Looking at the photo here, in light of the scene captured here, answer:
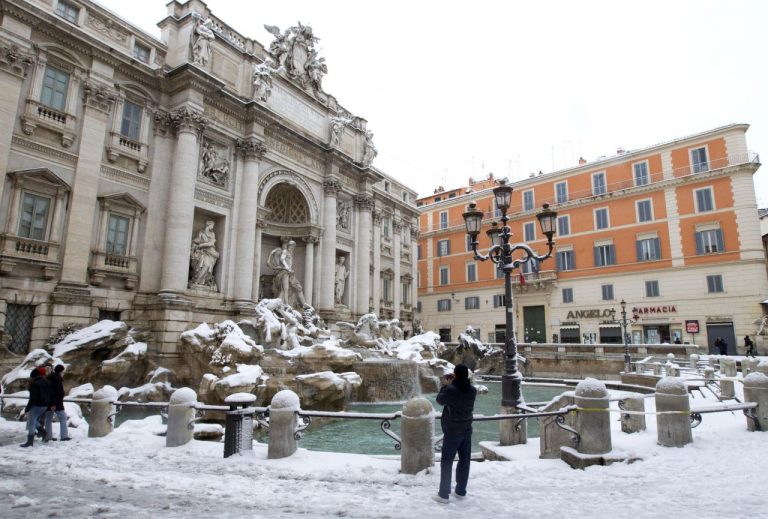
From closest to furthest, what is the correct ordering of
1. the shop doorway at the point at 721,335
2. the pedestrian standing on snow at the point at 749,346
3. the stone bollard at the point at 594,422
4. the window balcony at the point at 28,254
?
the stone bollard at the point at 594,422 → the window balcony at the point at 28,254 → the pedestrian standing on snow at the point at 749,346 → the shop doorway at the point at 721,335

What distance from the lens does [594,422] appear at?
649 cm

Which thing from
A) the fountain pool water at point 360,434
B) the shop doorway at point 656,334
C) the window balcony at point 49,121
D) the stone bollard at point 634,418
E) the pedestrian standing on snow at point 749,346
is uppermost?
the window balcony at point 49,121

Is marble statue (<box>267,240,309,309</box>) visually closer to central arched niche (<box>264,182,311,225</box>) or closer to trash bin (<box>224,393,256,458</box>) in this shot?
central arched niche (<box>264,182,311,225</box>)

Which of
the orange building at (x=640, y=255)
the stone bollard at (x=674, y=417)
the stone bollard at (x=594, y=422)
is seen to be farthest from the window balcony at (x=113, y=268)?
the orange building at (x=640, y=255)

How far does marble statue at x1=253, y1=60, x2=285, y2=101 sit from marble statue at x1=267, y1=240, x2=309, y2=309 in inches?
292

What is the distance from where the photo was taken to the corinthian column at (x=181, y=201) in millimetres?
18078

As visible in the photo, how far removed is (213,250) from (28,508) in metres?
16.3

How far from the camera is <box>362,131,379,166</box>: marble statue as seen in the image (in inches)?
1209

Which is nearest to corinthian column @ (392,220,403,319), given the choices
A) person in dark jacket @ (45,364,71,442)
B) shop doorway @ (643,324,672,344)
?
Answer: shop doorway @ (643,324,672,344)

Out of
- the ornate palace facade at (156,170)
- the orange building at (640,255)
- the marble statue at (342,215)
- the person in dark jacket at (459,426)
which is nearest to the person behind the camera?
the person in dark jacket at (459,426)

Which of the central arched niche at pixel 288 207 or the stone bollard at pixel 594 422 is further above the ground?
the central arched niche at pixel 288 207

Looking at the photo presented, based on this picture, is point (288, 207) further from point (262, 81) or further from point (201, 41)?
point (201, 41)

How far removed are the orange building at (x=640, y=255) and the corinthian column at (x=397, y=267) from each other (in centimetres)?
825

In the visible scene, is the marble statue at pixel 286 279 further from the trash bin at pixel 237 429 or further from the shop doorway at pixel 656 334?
the shop doorway at pixel 656 334
